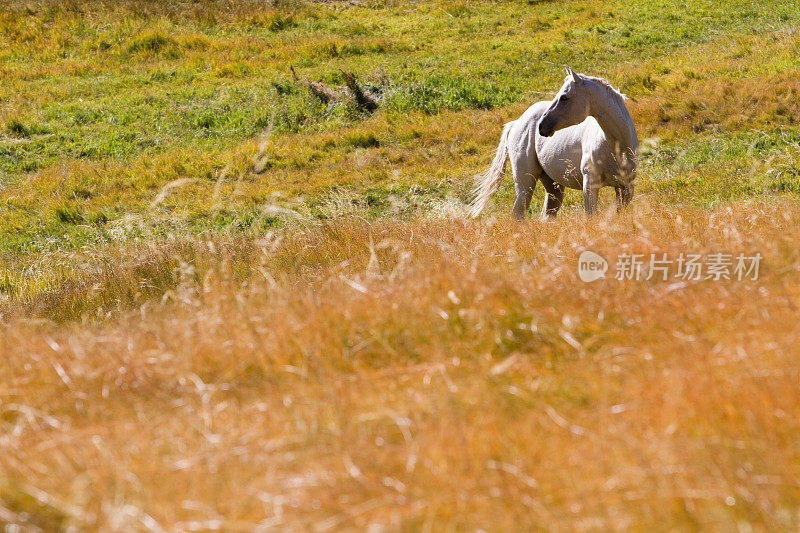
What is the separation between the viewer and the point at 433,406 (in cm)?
280

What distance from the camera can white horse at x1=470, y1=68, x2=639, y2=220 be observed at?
7855mm

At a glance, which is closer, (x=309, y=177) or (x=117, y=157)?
(x=309, y=177)

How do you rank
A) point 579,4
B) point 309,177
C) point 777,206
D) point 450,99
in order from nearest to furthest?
point 777,206, point 309,177, point 450,99, point 579,4

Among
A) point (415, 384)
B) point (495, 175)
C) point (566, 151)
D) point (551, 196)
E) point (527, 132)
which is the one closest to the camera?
point (415, 384)

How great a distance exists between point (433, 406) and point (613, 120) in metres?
5.84

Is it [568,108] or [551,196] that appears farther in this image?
[551,196]

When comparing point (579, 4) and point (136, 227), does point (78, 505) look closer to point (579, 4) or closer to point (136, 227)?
point (136, 227)

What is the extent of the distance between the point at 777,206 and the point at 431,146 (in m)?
9.74

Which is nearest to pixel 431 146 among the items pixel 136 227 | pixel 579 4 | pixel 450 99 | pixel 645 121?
A: pixel 450 99

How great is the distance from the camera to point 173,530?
2.22m

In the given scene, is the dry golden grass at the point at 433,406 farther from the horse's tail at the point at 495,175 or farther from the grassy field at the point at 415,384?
the horse's tail at the point at 495,175

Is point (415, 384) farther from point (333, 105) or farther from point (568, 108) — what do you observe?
point (333, 105)

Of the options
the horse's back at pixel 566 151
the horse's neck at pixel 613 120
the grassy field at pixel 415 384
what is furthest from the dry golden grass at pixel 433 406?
the horse's back at pixel 566 151

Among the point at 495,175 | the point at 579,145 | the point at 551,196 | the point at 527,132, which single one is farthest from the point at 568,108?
the point at 495,175
